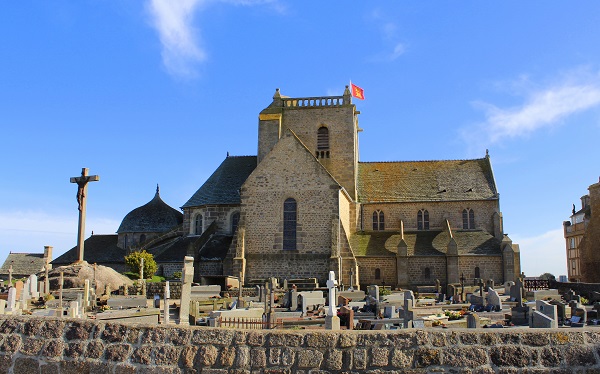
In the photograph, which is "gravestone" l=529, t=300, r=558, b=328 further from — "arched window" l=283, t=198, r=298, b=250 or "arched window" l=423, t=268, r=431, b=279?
"arched window" l=423, t=268, r=431, b=279

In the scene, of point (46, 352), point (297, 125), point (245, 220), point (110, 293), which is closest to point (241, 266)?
point (245, 220)

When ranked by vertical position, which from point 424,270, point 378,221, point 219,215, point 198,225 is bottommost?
point 424,270

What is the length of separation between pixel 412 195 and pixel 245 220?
13043mm

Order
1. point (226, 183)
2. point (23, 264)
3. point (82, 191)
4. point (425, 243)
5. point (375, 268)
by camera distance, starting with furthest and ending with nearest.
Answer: point (23, 264) < point (226, 183) < point (425, 243) < point (375, 268) < point (82, 191)

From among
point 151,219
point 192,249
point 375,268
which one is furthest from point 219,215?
point 375,268

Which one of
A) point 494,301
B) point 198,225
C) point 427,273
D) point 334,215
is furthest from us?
point 198,225

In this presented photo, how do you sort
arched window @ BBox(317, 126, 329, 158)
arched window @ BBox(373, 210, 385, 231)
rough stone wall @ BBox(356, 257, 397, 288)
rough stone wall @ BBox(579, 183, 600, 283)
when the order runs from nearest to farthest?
rough stone wall @ BBox(356, 257, 397, 288) < rough stone wall @ BBox(579, 183, 600, 283) < arched window @ BBox(373, 210, 385, 231) < arched window @ BBox(317, 126, 329, 158)

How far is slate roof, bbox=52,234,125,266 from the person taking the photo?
1820 inches

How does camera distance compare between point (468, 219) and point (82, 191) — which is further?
point (468, 219)

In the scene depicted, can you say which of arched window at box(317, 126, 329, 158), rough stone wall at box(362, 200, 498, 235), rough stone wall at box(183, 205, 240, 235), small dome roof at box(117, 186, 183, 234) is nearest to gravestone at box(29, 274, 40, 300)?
rough stone wall at box(183, 205, 240, 235)

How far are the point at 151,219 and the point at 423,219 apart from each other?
898 inches

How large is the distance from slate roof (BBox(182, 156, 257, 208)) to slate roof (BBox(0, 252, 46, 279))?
19.2 meters

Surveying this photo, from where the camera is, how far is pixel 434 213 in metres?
41.1

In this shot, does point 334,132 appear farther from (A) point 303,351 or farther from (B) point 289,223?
(A) point 303,351
